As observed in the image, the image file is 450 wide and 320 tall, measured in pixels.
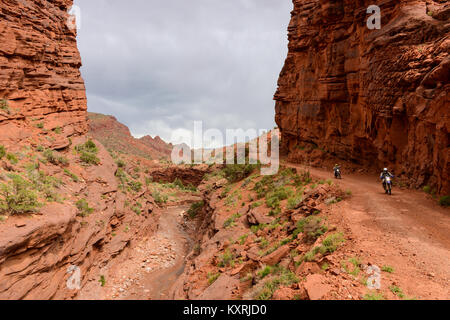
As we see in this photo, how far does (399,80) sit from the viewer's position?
510 inches

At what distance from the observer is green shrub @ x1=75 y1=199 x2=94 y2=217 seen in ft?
43.1

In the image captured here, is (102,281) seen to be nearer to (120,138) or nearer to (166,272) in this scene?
(166,272)

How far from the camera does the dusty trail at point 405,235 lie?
205 inches

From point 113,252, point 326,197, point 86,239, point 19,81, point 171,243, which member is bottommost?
point 171,243

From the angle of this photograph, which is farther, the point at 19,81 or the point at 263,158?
the point at 263,158

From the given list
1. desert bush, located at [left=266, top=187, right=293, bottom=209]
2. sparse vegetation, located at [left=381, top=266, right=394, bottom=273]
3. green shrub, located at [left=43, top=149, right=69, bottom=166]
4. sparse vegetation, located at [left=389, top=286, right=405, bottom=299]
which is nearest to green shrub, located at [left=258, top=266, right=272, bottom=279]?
sparse vegetation, located at [left=381, top=266, right=394, bottom=273]

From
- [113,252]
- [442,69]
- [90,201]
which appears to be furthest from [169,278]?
[442,69]

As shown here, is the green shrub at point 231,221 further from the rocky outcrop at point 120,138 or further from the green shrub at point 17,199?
the rocky outcrop at point 120,138

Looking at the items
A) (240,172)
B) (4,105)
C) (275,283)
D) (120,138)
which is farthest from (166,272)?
(120,138)

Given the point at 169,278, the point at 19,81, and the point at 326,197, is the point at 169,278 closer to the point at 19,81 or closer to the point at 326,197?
the point at 326,197

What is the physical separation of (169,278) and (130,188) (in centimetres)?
887

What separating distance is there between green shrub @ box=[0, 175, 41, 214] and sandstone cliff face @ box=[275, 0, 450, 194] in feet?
55.6

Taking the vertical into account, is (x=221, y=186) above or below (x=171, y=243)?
above

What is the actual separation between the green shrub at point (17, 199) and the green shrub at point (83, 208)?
3.05 m
